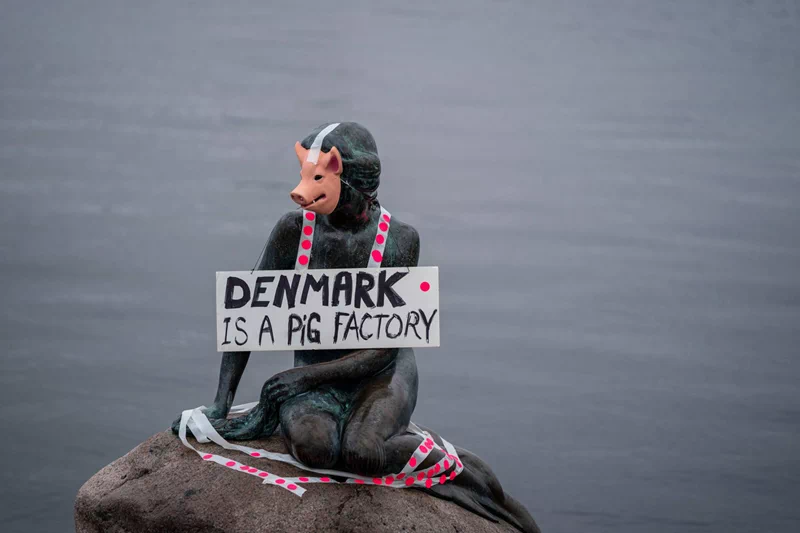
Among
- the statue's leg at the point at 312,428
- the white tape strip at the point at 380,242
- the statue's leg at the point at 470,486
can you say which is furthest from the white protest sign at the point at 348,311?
the statue's leg at the point at 470,486

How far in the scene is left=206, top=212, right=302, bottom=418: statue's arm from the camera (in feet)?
10.4

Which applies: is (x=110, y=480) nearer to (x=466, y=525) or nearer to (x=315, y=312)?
(x=315, y=312)

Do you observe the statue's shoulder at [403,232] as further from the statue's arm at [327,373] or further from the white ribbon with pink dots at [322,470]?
the white ribbon with pink dots at [322,470]

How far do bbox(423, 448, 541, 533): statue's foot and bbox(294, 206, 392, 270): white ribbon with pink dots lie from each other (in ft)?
1.91

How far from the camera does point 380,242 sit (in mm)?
3141

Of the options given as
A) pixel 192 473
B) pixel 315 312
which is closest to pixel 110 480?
pixel 192 473

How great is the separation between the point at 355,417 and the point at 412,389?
0.71ft

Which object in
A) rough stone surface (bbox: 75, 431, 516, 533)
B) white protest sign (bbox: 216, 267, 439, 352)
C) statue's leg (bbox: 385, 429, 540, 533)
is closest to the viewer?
rough stone surface (bbox: 75, 431, 516, 533)

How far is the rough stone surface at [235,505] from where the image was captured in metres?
2.88

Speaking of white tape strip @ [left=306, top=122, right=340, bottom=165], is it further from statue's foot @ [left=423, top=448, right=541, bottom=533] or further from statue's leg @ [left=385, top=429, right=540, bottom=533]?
statue's foot @ [left=423, top=448, right=541, bottom=533]

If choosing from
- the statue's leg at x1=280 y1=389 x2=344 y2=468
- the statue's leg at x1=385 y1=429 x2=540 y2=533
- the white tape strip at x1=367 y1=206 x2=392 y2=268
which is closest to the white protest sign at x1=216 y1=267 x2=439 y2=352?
the white tape strip at x1=367 y1=206 x2=392 y2=268

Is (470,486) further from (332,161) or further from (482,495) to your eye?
(332,161)

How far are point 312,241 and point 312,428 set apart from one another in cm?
49

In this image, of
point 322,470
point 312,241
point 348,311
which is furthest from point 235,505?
point 312,241
